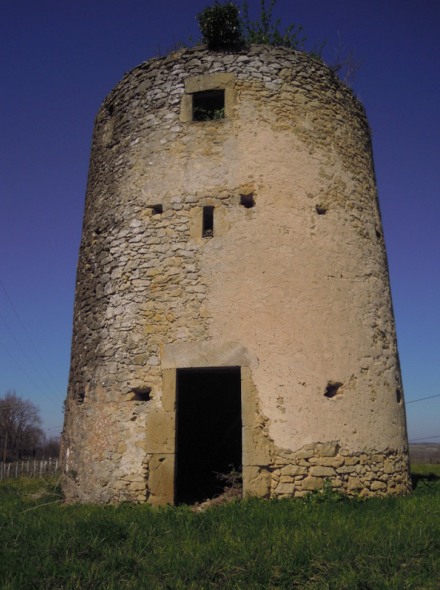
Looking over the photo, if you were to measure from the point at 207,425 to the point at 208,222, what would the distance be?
15.1 ft

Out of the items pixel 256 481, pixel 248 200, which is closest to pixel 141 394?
pixel 256 481

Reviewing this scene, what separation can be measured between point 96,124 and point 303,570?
815 cm

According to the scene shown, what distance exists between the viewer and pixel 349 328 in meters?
7.28

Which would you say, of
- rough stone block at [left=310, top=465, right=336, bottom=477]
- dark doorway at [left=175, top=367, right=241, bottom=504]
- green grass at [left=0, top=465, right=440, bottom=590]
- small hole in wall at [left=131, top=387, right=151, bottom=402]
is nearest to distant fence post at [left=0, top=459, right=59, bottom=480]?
dark doorway at [left=175, top=367, right=241, bottom=504]

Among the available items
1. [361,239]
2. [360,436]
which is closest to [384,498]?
[360,436]

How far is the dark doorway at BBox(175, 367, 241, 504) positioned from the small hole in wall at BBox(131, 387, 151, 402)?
2356 millimetres

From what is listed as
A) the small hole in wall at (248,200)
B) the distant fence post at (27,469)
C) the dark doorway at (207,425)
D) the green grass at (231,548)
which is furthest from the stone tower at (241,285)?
the distant fence post at (27,469)

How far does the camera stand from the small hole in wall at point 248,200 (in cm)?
745

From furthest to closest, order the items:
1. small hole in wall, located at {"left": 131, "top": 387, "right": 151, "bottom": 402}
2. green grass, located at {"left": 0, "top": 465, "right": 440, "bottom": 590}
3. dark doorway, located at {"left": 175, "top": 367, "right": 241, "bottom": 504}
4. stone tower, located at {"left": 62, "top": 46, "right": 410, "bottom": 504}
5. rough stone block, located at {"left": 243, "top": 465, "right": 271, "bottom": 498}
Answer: dark doorway, located at {"left": 175, "top": 367, "right": 241, "bottom": 504} < small hole in wall, located at {"left": 131, "top": 387, "right": 151, "bottom": 402} < stone tower, located at {"left": 62, "top": 46, "right": 410, "bottom": 504} < rough stone block, located at {"left": 243, "top": 465, "right": 271, "bottom": 498} < green grass, located at {"left": 0, "top": 465, "right": 440, "bottom": 590}

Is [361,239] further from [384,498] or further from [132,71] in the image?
[132,71]

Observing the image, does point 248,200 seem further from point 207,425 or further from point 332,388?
point 207,425

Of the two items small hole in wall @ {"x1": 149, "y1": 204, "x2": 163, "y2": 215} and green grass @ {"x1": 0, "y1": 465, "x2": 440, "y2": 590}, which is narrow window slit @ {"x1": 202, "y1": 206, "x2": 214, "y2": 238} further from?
green grass @ {"x1": 0, "y1": 465, "x2": 440, "y2": 590}

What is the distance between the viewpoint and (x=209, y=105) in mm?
8422

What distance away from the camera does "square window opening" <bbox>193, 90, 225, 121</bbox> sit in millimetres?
7992
